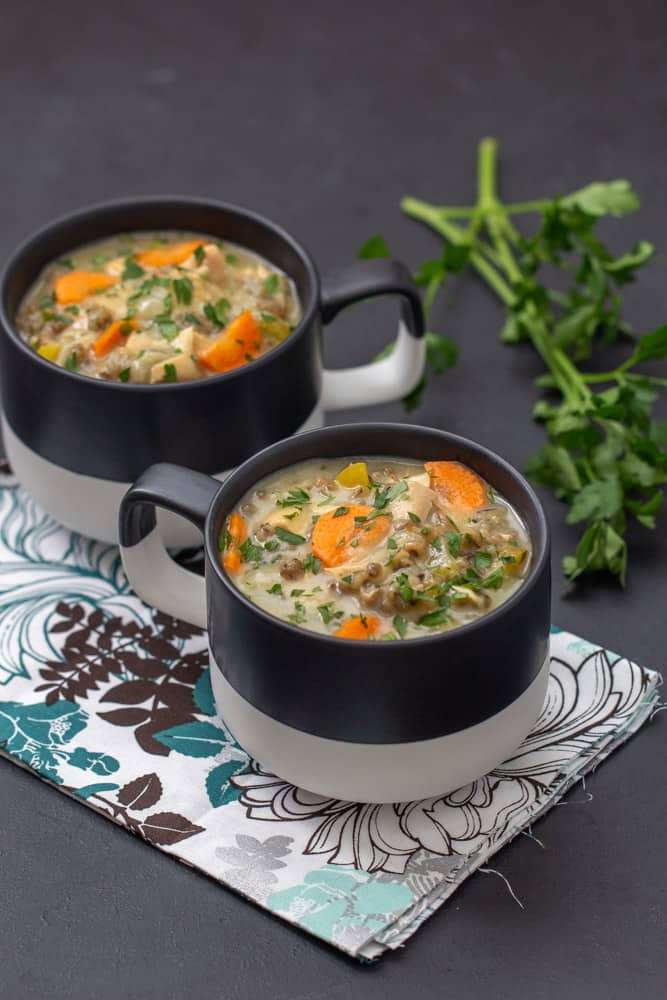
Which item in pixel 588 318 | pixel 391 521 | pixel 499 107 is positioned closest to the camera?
pixel 391 521

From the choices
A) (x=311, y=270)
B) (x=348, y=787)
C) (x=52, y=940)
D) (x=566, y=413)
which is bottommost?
(x=52, y=940)

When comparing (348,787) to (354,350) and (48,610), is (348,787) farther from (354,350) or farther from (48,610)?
(354,350)

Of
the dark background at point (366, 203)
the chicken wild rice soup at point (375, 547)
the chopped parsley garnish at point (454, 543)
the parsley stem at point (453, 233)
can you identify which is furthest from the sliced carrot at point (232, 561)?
the parsley stem at point (453, 233)

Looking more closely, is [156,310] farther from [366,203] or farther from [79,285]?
[366,203]

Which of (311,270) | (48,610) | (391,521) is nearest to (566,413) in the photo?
(311,270)

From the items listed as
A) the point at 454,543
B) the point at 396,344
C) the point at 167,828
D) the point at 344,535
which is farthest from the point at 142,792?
the point at 396,344
